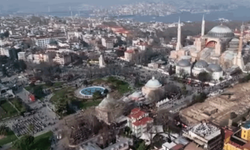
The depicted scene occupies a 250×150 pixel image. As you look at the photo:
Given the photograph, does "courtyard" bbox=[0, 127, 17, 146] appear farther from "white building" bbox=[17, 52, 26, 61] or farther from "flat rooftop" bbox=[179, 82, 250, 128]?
"white building" bbox=[17, 52, 26, 61]

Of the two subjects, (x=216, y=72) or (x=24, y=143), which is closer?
(x=24, y=143)

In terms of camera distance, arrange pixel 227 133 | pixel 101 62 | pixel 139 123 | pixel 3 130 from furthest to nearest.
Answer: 1. pixel 101 62
2. pixel 3 130
3. pixel 139 123
4. pixel 227 133

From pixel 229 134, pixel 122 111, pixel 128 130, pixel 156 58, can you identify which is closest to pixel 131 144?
pixel 128 130

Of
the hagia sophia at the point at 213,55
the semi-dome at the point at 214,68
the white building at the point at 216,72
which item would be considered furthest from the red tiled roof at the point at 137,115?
the semi-dome at the point at 214,68

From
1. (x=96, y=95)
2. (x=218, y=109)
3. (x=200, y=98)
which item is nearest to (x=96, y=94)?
(x=96, y=95)

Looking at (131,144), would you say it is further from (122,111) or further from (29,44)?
(29,44)

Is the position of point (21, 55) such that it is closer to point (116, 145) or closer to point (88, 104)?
point (88, 104)

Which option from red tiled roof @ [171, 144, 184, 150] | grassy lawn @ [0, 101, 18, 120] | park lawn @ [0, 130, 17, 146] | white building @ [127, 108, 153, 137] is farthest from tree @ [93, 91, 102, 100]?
red tiled roof @ [171, 144, 184, 150]

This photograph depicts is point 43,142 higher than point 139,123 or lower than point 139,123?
lower
